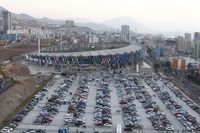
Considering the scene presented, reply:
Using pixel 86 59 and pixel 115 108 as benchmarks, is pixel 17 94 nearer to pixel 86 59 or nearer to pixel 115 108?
pixel 115 108

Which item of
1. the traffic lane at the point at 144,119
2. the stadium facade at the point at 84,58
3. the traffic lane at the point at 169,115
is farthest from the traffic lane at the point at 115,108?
the stadium facade at the point at 84,58

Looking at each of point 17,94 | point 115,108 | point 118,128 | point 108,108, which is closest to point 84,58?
point 17,94

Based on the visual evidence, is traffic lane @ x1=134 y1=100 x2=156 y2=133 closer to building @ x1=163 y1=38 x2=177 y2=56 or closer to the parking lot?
the parking lot

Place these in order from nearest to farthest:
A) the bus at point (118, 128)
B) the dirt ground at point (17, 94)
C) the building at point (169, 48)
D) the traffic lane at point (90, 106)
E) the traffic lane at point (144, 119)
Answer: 1. the bus at point (118, 128)
2. the traffic lane at point (144, 119)
3. the traffic lane at point (90, 106)
4. the dirt ground at point (17, 94)
5. the building at point (169, 48)

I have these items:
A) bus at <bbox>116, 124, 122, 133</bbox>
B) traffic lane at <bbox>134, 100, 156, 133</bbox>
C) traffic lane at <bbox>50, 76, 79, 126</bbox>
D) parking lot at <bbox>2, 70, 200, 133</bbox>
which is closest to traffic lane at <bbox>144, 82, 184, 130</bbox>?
parking lot at <bbox>2, 70, 200, 133</bbox>

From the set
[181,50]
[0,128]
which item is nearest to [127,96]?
[0,128]

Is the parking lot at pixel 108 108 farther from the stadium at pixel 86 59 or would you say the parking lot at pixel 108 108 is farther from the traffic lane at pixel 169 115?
the stadium at pixel 86 59
